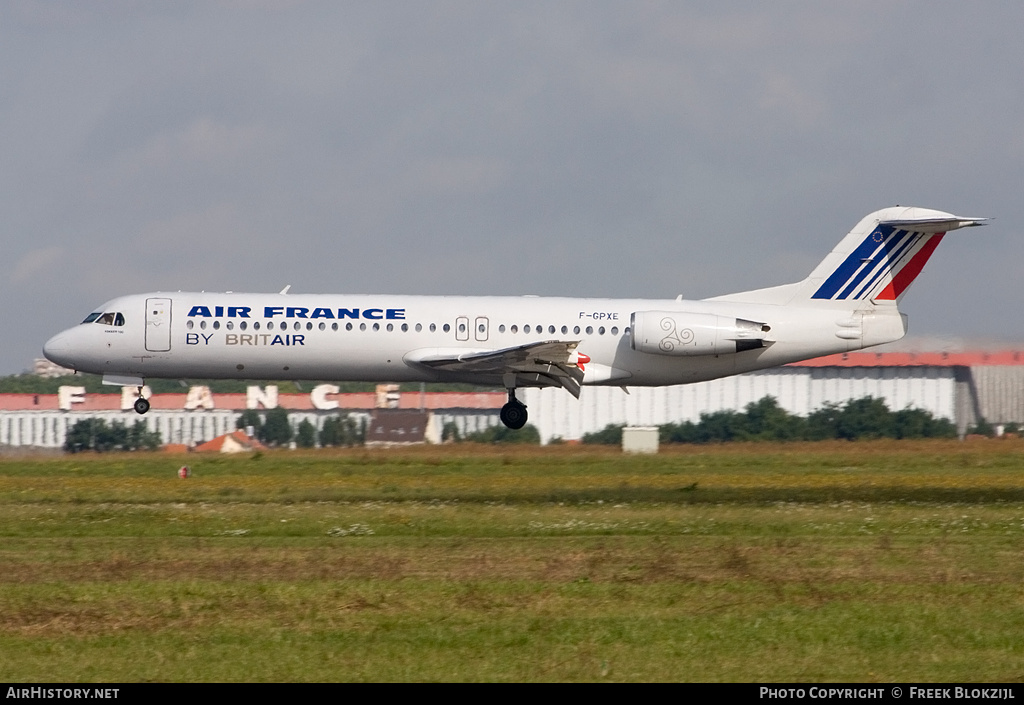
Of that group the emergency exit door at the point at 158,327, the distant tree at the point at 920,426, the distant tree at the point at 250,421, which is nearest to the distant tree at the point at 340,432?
the distant tree at the point at 250,421

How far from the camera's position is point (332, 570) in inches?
640

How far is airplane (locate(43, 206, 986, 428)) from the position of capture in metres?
31.0

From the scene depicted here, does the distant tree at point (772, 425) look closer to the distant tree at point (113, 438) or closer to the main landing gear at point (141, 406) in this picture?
the distant tree at point (113, 438)

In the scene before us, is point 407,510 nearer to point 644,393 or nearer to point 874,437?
point 874,437

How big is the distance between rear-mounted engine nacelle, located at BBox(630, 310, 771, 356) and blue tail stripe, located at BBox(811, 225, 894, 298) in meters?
2.29

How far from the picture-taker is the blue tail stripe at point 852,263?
1253 inches

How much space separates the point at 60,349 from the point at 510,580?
20032 millimetres

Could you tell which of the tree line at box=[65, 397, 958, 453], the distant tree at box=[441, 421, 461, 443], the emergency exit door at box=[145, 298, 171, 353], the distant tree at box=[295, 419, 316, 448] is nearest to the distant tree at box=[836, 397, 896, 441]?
the tree line at box=[65, 397, 958, 453]

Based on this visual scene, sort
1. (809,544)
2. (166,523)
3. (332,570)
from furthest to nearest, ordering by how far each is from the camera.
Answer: (166,523) → (809,544) → (332,570)

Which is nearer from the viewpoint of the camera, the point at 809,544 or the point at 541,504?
the point at 809,544

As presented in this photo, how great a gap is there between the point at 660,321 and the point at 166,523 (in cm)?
1366

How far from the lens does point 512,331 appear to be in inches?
1242

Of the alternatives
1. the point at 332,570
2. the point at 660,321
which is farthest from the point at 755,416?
the point at 332,570

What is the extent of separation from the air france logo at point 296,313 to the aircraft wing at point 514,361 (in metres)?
1.18
